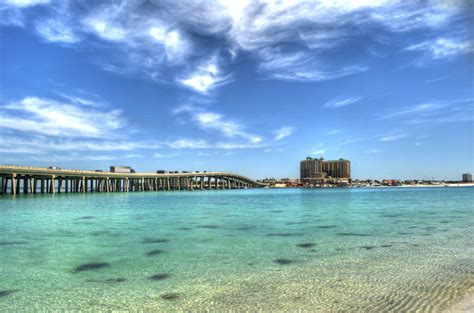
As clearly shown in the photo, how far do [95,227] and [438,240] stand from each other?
75.4ft

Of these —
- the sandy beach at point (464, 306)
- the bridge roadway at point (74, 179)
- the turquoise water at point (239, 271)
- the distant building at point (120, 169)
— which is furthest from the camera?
the distant building at point (120, 169)

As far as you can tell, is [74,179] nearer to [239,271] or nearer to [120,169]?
A: [120,169]

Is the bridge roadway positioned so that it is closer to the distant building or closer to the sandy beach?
the distant building

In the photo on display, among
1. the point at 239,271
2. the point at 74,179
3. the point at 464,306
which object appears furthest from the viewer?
the point at 74,179

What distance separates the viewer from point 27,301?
10.0 meters

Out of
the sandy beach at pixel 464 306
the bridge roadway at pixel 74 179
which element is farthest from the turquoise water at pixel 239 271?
the bridge roadway at pixel 74 179

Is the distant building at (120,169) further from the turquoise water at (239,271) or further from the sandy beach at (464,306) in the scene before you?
the sandy beach at (464,306)

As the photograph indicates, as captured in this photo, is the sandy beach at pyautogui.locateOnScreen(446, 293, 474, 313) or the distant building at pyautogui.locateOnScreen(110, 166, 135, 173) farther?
the distant building at pyautogui.locateOnScreen(110, 166, 135, 173)

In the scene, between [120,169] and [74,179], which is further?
[120,169]

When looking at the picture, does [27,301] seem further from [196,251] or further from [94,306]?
[196,251]

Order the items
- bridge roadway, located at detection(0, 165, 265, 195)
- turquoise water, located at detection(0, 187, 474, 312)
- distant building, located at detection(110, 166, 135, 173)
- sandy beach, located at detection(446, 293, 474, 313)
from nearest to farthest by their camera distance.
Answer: sandy beach, located at detection(446, 293, 474, 313), turquoise water, located at detection(0, 187, 474, 312), bridge roadway, located at detection(0, 165, 265, 195), distant building, located at detection(110, 166, 135, 173)

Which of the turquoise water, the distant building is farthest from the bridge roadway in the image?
the turquoise water

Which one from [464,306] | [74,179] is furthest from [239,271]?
[74,179]

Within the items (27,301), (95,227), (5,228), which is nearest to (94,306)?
(27,301)
